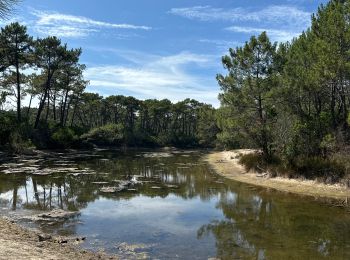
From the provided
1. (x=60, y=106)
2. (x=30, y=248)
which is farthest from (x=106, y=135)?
(x=30, y=248)

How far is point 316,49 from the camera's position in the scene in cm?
2309

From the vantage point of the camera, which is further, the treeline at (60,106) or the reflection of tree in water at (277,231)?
the treeline at (60,106)

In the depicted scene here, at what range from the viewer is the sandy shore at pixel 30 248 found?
8.57 m

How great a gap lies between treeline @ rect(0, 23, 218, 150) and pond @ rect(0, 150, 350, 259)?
21.8m

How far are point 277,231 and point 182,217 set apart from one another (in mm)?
4106

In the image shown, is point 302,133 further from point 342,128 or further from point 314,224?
point 314,224

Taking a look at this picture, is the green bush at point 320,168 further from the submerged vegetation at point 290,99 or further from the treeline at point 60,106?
the treeline at point 60,106

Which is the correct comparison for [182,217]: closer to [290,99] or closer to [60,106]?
[290,99]

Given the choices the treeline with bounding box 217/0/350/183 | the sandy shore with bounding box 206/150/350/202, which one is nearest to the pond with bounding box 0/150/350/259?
the sandy shore with bounding box 206/150/350/202

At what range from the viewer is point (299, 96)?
28812 mm

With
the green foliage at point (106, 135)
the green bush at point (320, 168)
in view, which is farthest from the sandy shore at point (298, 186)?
the green foliage at point (106, 135)

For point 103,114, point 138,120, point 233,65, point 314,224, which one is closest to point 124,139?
point 103,114

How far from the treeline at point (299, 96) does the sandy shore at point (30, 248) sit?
665 inches

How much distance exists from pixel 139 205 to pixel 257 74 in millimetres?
15015
